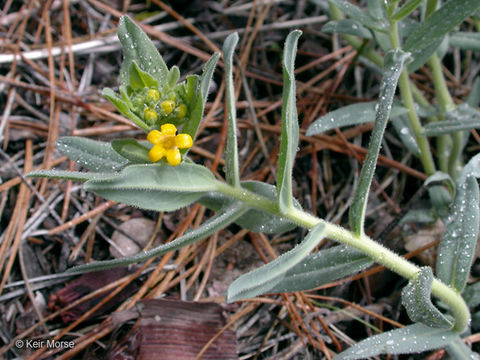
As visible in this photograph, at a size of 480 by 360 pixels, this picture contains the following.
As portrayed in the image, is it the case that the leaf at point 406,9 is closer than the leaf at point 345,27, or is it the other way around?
the leaf at point 406,9

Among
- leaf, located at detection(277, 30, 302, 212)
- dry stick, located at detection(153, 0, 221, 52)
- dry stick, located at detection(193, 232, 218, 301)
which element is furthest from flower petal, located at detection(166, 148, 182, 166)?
dry stick, located at detection(153, 0, 221, 52)

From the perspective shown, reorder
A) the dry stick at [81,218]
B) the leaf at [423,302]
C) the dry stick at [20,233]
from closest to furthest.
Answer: the leaf at [423,302], the dry stick at [20,233], the dry stick at [81,218]

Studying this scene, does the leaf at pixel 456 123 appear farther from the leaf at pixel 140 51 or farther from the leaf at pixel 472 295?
the leaf at pixel 140 51

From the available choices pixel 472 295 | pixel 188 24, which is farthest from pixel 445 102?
pixel 188 24

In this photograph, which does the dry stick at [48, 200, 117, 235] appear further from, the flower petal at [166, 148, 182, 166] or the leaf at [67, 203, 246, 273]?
the flower petal at [166, 148, 182, 166]

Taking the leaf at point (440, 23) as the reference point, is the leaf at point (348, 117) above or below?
below

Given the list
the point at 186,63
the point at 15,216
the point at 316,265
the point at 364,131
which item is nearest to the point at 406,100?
the point at 364,131

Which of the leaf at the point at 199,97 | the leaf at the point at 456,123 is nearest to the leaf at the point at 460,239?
the leaf at the point at 456,123

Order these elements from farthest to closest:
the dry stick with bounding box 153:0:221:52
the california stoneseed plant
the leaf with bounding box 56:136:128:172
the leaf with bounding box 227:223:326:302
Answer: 1. the dry stick with bounding box 153:0:221:52
2. the leaf with bounding box 56:136:128:172
3. the california stoneseed plant
4. the leaf with bounding box 227:223:326:302
